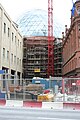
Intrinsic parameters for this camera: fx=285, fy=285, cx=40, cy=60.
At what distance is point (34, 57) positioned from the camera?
95.6 meters

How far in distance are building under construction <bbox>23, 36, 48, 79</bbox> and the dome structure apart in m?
19.1

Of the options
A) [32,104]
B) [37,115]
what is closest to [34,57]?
[32,104]

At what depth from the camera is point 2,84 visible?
29.0 metres

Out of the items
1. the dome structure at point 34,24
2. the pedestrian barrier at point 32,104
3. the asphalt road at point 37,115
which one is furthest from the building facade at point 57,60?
the asphalt road at point 37,115

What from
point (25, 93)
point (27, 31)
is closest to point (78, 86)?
point (25, 93)

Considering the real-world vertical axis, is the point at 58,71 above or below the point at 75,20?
below

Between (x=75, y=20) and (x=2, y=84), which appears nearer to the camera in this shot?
(x=2, y=84)

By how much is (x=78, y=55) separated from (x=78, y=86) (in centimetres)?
3441

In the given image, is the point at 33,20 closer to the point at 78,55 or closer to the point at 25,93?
the point at 78,55

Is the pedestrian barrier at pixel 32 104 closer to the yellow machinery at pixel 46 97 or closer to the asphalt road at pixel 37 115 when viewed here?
the yellow machinery at pixel 46 97

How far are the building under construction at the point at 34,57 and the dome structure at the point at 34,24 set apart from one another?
62.8 feet

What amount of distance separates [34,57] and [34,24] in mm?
36320

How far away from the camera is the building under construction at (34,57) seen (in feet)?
304

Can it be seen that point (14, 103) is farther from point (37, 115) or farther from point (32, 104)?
point (37, 115)
